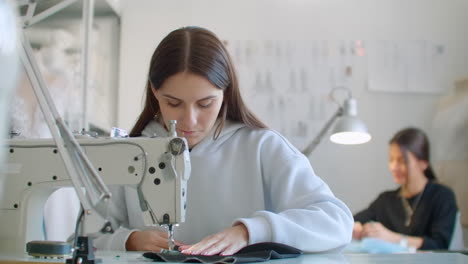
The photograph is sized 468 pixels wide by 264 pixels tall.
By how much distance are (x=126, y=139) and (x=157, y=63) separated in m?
0.33

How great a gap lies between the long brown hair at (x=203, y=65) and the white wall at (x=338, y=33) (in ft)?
5.89

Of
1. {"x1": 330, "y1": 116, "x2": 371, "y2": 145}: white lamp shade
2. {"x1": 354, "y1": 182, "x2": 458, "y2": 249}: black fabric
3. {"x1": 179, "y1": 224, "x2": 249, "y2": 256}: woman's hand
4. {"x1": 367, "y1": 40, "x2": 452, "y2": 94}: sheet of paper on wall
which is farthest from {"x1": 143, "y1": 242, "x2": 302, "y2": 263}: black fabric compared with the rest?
{"x1": 367, "y1": 40, "x2": 452, "y2": 94}: sheet of paper on wall

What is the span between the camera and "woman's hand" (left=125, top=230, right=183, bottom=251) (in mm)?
1244

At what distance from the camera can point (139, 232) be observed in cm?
129

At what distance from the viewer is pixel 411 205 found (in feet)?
9.82

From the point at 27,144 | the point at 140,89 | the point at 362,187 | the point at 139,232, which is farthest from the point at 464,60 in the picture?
the point at 27,144

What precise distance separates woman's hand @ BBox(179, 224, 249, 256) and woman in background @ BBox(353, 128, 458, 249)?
183 cm

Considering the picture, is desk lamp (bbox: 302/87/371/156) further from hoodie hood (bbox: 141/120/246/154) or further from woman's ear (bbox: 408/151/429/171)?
hoodie hood (bbox: 141/120/246/154)

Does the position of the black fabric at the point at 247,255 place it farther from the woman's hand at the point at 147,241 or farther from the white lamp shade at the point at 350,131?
the white lamp shade at the point at 350,131

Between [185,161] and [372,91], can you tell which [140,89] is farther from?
[185,161]

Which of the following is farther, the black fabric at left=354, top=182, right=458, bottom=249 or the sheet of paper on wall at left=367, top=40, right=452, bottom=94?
the sheet of paper on wall at left=367, top=40, right=452, bottom=94

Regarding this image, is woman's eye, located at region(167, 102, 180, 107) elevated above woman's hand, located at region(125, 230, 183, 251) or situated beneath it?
elevated above

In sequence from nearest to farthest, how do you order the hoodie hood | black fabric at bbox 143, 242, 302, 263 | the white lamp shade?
black fabric at bbox 143, 242, 302, 263 < the hoodie hood < the white lamp shade

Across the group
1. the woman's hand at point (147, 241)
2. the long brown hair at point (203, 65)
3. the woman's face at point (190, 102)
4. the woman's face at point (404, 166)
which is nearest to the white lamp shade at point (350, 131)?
the woman's face at point (404, 166)
